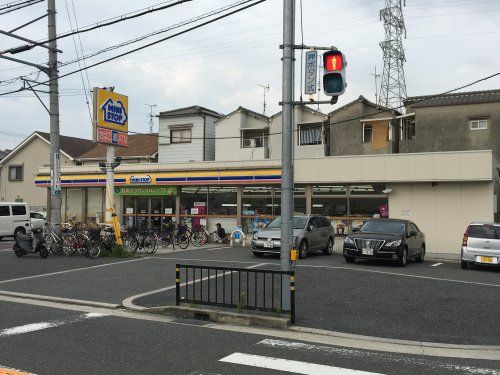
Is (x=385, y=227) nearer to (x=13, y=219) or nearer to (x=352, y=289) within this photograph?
(x=352, y=289)

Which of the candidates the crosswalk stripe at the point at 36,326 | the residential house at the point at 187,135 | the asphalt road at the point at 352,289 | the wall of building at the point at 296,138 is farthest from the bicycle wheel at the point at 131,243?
the residential house at the point at 187,135

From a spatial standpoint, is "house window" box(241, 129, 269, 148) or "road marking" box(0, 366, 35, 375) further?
"house window" box(241, 129, 269, 148)

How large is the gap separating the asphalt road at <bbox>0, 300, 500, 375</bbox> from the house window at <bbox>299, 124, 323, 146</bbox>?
20943mm

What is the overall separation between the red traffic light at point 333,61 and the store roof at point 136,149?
86.0 feet

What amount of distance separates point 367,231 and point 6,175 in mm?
34211

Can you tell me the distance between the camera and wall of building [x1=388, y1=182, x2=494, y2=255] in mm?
20375

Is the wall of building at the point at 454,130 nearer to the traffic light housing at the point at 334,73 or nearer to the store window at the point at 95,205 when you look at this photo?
the store window at the point at 95,205

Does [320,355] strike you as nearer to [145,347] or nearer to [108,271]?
[145,347]

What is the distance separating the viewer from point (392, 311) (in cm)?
886

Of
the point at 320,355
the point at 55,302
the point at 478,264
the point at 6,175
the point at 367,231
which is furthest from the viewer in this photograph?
the point at 6,175

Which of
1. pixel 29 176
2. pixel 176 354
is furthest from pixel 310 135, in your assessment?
pixel 29 176

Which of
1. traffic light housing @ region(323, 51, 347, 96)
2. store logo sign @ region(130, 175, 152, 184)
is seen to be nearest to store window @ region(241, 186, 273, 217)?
store logo sign @ region(130, 175, 152, 184)

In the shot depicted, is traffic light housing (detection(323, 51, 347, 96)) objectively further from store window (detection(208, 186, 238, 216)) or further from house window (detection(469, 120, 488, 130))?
house window (detection(469, 120, 488, 130))

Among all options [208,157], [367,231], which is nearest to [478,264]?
[367,231]
